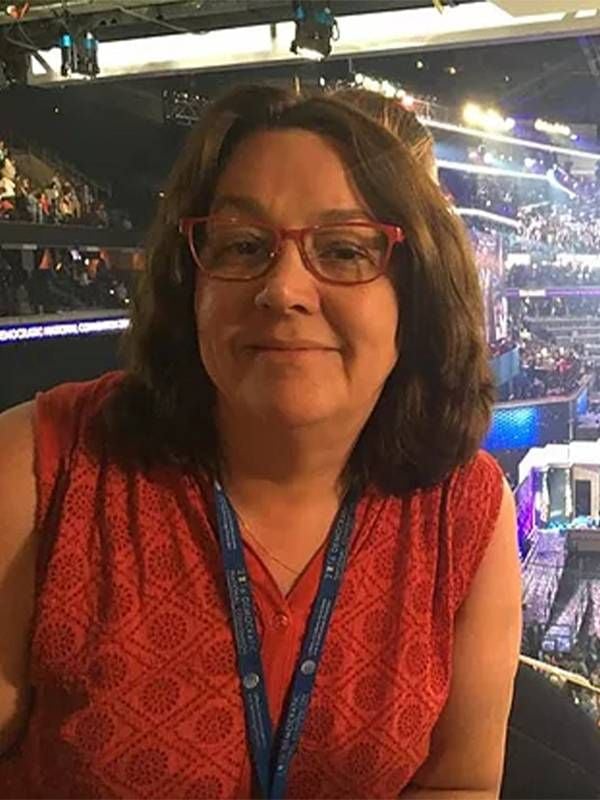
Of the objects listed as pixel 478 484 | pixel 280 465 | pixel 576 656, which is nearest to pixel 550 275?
pixel 576 656

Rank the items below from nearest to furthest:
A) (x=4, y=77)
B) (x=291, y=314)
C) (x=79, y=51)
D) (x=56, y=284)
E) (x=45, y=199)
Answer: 1. (x=291, y=314)
2. (x=79, y=51)
3. (x=4, y=77)
4. (x=45, y=199)
5. (x=56, y=284)

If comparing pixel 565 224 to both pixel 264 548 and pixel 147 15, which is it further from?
pixel 264 548

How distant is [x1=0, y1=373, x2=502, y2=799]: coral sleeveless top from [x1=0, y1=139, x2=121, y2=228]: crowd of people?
297cm

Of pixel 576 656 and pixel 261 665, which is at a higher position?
pixel 261 665

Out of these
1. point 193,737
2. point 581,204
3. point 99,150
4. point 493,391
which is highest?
point 99,150

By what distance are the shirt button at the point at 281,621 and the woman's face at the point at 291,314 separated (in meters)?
0.17

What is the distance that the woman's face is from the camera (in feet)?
2.83

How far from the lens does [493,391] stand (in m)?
1.08

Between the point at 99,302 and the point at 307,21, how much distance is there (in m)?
1.39

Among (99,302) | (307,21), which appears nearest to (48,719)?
(307,21)

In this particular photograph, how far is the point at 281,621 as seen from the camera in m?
0.92

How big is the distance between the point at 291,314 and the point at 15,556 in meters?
0.30

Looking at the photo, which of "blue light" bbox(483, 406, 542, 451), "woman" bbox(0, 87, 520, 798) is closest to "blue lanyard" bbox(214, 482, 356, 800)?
"woman" bbox(0, 87, 520, 798)

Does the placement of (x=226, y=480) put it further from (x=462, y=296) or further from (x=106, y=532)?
(x=462, y=296)
